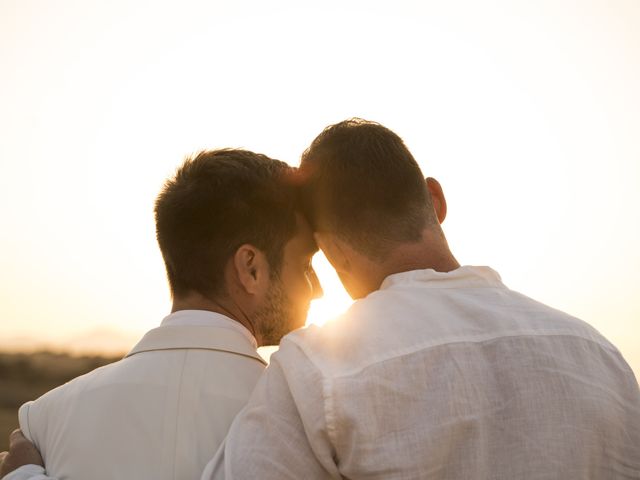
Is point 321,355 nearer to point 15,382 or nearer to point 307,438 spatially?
point 307,438

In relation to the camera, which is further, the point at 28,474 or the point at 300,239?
the point at 300,239

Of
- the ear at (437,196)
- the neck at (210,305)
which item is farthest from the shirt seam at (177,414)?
the ear at (437,196)

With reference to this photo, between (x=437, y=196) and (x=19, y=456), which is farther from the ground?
(x=437, y=196)

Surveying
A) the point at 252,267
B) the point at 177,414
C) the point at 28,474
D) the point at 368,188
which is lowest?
the point at 28,474

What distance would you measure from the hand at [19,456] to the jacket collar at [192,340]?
45 cm

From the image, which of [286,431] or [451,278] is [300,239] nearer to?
[451,278]

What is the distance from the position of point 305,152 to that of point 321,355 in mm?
1095

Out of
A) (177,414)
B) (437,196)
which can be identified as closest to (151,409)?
(177,414)

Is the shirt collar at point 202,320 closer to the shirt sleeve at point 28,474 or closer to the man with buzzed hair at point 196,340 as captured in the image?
the man with buzzed hair at point 196,340

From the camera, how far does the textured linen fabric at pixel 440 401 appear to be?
2.19 meters

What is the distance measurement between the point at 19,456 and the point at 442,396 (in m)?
1.54

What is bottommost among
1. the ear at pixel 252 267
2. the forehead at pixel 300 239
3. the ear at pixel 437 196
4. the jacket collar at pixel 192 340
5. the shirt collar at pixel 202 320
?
the jacket collar at pixel 192 340

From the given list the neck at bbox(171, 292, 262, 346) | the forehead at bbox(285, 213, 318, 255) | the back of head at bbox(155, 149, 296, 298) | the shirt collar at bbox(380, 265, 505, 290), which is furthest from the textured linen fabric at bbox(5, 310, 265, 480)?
the shirt collar at bbox(380, 265, 505, 290)

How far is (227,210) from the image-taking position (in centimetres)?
356
